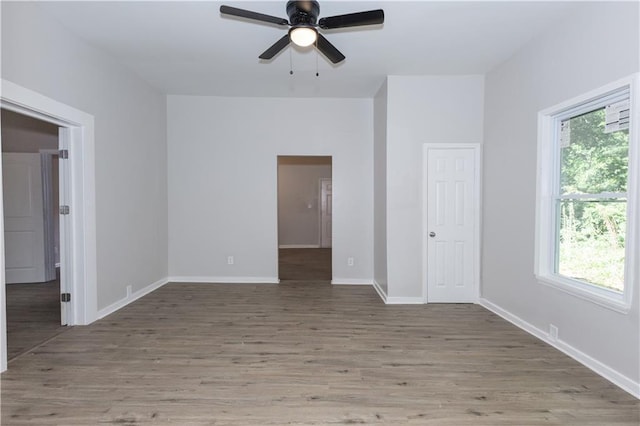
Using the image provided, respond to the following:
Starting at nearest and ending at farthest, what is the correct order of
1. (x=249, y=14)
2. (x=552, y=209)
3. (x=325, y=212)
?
(x=249, y=14) → (x=552, y=209) → (x=325, y=212)

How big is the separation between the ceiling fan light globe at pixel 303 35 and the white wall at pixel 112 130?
2.17 metres

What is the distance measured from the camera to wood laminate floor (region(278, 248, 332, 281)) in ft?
18.9

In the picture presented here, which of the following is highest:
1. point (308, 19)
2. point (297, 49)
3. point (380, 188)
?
point (297, 49)

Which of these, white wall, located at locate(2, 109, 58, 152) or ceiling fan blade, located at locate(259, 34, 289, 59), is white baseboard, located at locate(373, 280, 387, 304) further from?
white wall, located at locate(2, 109, 58, 152)

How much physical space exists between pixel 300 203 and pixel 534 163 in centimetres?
692

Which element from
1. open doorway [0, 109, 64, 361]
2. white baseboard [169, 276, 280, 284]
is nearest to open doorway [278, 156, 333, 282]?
white baseboard [169, 276, 280, 284]

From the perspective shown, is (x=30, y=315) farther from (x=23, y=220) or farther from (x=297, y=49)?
(x=297, y=49)

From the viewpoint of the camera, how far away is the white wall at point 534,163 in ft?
7.51

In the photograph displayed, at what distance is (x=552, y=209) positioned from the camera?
305cm

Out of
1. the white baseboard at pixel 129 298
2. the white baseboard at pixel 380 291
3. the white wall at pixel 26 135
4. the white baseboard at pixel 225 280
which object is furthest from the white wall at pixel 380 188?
the white wall at pixel 26 135

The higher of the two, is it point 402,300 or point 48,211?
point 48,211

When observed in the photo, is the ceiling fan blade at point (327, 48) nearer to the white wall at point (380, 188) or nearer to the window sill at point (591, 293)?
the white wall at point (380, 188)

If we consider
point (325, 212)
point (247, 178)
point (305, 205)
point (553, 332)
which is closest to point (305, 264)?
point (247, 178)

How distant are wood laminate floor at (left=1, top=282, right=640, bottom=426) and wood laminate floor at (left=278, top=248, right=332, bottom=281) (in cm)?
201
